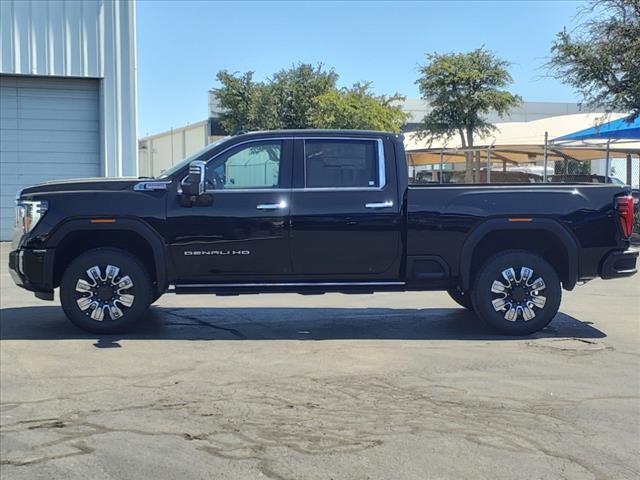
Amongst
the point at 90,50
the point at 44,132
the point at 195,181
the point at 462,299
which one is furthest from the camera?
the point at 44,132

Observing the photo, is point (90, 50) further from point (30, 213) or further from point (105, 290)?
point (105, 290)

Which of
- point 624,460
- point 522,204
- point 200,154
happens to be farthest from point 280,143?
point 624,460

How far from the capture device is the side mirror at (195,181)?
23.9 feet

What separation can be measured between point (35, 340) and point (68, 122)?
11.3m

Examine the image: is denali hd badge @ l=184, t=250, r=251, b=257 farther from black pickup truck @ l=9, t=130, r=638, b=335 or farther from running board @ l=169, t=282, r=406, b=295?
running board @ l=169, t=282, r=406, b=295

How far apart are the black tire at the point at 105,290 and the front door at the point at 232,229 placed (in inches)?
17.1

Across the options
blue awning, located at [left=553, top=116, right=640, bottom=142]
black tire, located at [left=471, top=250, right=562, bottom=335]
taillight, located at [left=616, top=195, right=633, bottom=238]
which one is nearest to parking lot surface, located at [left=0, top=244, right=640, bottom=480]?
black tire, located at [left=471, top=250, right=562, bottom=335]

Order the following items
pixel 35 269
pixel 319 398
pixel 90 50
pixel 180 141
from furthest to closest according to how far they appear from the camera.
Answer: pixel 180 141 → pixel 90 50 → pixel 35 269 → pixel 319 398

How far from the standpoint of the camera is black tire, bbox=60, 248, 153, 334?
749cm

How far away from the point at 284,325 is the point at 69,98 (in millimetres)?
11668

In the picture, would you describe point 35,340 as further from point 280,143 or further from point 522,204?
point 522,204

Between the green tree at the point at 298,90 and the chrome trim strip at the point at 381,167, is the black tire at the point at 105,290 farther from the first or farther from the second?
the green tree at the point at 298,90

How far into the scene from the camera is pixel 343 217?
24.7ft

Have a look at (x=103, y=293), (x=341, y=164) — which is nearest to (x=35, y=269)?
(x=103, y=293)
